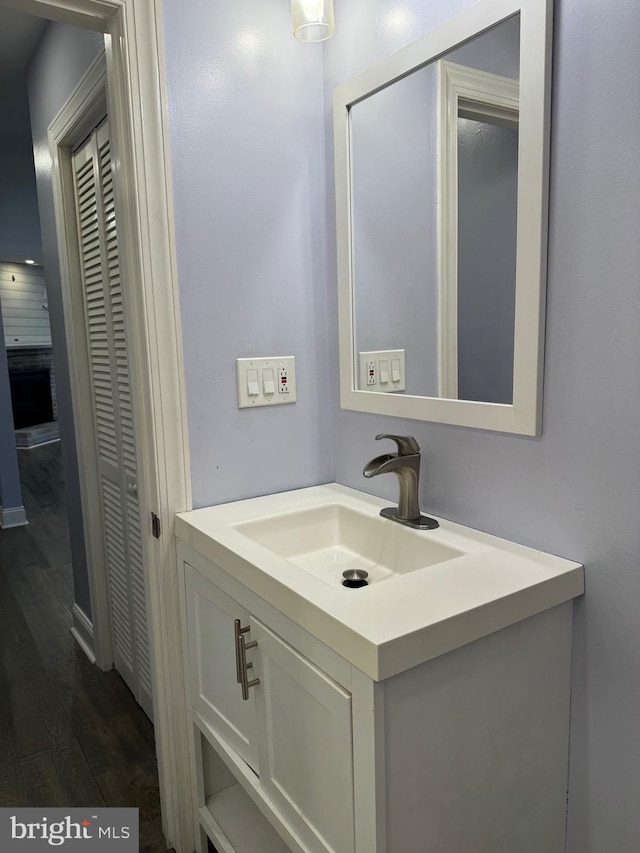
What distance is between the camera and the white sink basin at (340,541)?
130 cm

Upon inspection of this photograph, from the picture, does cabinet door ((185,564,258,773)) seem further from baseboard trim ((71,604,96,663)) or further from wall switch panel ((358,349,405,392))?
baseboard trim ((71,604,96,663))

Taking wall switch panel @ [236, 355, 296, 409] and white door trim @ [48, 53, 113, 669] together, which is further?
white door trim @ [48, 53, 113, 669]

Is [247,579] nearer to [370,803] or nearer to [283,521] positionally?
[283,521]

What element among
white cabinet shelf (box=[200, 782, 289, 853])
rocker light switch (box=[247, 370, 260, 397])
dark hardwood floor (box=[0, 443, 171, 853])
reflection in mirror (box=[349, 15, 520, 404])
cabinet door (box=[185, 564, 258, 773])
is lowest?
dark hardwood floor (box=[0, 443, 171, 853])

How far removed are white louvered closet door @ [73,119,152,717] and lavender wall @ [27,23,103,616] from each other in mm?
220

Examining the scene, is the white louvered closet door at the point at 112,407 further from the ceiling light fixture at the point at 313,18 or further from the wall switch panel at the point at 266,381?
the ceiling light fixture at the point at 313,18

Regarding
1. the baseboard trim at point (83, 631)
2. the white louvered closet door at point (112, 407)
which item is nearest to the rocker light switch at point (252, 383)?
the white louvered closet door at point (112, 407)

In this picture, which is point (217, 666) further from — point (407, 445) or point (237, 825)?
point (407, 445)

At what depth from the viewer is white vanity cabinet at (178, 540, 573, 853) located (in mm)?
872

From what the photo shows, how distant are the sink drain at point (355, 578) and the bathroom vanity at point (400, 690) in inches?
0.9

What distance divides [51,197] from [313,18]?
57.9 inches

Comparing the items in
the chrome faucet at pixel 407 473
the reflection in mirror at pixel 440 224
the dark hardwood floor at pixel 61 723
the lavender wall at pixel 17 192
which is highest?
the lavender wall at pixel 17 192

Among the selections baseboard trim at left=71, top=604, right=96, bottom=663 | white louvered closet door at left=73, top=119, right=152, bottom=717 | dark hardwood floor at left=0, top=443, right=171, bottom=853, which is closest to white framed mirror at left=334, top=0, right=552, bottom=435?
white louvered closet door at left=73, top=119, right=152, bottom=717

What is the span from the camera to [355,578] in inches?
52.0
